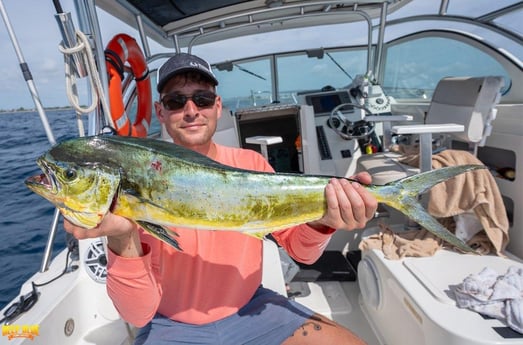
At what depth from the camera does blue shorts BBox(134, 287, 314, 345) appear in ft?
5.79

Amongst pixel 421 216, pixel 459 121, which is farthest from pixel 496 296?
pixel 459 121

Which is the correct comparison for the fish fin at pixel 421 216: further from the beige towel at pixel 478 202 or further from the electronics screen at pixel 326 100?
the electronics screen at pixel 326 100

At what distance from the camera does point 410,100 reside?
6566 mm

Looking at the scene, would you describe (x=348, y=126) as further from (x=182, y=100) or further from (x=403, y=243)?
(x=182, y=100)

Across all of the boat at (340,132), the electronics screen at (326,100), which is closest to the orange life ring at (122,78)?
the boat at (340,132)

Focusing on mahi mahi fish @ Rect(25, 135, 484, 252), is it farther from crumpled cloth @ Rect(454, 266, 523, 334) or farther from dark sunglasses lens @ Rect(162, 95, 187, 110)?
crumpled cloth @ Rect(454, 266, 523, 334)

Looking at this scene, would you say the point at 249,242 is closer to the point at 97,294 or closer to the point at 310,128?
the point at 97,294

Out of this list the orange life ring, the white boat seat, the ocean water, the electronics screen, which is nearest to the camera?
the orange life ring

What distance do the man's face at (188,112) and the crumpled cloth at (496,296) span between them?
1.83m

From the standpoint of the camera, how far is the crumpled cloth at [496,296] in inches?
73.7

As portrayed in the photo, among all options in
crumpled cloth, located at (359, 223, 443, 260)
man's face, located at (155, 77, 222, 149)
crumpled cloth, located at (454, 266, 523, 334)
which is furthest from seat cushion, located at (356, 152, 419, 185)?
man's face, located at (155, 77, 222, 149)

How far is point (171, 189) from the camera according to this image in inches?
49.9

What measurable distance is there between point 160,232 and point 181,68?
99cm

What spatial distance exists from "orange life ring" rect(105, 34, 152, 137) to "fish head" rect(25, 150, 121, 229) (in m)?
1.30
